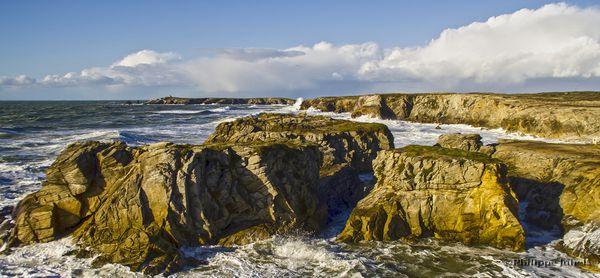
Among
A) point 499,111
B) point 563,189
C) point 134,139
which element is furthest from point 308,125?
point 499,111

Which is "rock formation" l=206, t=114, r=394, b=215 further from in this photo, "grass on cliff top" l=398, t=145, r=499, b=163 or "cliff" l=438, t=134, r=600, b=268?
"cliff" l=438, t=134, r=600, b=268

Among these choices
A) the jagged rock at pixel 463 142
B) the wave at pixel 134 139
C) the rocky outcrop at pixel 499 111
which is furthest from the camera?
the rocky outcrop at pixel 499 111

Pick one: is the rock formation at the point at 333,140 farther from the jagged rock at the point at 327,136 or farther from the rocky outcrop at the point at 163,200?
the rocky outcrop at the point at 163,200

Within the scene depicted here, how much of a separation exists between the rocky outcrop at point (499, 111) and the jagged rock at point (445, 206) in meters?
44.4

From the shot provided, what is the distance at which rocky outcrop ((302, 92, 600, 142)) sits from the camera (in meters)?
65.2

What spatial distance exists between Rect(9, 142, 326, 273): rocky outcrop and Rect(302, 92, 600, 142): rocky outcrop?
167 feet

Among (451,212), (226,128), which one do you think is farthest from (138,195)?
(226,128)

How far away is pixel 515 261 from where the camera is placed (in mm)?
18594

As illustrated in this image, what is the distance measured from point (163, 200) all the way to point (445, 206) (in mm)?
13852

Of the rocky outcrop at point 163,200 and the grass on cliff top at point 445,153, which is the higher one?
the grass on cliff top at point 445,153

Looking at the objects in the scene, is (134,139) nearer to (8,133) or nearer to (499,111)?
(8,133)

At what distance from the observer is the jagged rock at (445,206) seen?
20.7m

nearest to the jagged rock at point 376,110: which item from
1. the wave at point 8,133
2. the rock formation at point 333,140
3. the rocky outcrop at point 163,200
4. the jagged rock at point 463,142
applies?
the rock formation at point 333,140

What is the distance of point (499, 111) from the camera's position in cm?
8419
